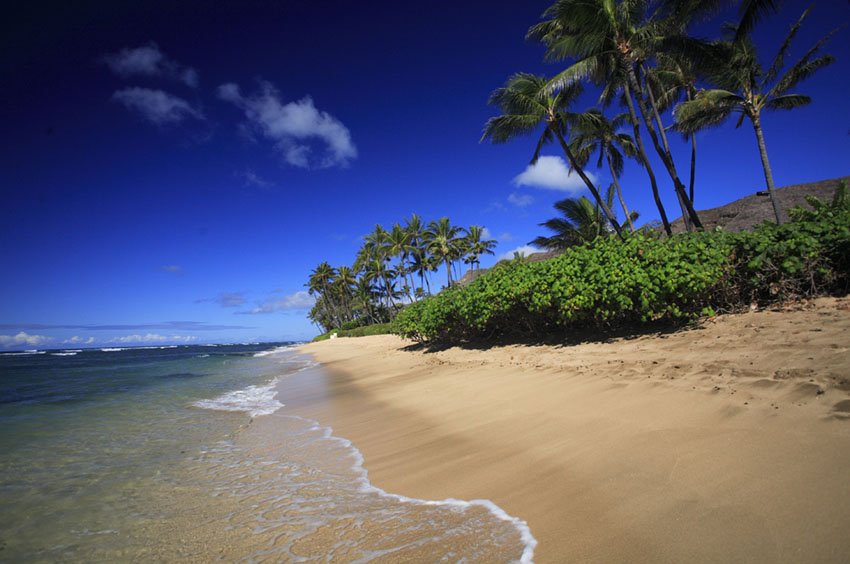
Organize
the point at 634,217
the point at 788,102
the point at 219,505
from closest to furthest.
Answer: the point at 219,505
the point at 788,102
the point at 634,217

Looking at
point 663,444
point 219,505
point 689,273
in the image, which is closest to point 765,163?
Result: point 689,273

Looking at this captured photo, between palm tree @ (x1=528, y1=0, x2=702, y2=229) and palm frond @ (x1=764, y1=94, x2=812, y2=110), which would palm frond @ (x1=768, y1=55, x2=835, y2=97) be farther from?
palm tree @ (x1=528, y1=0, x2=702, y2=229)

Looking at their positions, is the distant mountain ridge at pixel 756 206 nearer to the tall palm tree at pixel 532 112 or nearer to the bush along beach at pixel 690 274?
the tall palm tree at pixel 532 112

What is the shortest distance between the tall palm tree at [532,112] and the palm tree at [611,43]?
1415 millimetres

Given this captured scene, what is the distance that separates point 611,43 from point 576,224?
12704 millimetres

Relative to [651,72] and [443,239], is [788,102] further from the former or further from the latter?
[443,239]

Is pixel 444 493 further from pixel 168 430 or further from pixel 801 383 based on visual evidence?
pixel 168 430

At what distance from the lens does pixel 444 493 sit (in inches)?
111

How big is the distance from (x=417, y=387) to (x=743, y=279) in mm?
6056

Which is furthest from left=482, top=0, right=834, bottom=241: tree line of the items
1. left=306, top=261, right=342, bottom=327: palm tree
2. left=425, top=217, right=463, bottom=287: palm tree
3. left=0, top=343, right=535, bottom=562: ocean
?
left=306, top=261, right=342, bottom=327: palm tree

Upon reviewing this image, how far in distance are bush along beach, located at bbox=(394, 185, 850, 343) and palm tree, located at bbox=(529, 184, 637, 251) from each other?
16.6m

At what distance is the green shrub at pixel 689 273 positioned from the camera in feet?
18.6

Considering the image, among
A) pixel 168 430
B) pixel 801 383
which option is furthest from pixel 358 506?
pixel 168 430

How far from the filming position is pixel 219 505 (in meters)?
3.11
